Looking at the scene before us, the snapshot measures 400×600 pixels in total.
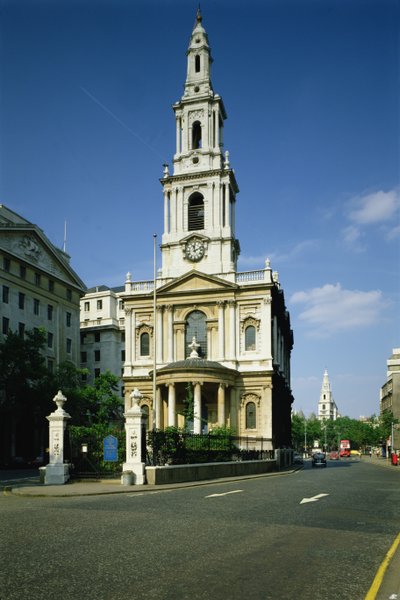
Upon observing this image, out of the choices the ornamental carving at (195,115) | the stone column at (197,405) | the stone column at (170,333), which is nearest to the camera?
the stone column at (197,405)

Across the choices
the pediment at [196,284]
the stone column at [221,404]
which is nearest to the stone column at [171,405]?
the stone column at [221,404]

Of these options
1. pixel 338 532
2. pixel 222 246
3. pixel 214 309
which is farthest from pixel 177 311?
pixel 338 532

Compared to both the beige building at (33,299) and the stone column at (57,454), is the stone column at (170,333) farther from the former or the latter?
the stone column at (57,454)

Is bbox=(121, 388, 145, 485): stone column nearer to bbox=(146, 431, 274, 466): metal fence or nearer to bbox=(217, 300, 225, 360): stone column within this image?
bbox=(146, 431, 274, 466): metal fence

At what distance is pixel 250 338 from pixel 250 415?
6723 mm

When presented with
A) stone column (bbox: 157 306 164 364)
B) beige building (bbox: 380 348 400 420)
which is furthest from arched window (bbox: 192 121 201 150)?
beige building (bbox: 380 348 400 420)

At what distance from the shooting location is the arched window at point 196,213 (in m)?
62.9

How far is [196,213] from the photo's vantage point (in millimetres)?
63156

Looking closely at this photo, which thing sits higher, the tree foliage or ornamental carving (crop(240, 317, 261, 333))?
ornamental carving (crop(240, 317, 261, 333))

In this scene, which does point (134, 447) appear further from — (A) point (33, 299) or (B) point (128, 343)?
(A) point (33, 299)

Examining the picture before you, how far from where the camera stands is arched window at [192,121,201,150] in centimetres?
6594

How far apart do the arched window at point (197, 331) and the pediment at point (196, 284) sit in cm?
232

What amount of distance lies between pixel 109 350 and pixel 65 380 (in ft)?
81.0

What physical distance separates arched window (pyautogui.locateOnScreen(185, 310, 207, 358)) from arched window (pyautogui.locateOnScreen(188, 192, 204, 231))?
9.11 m
